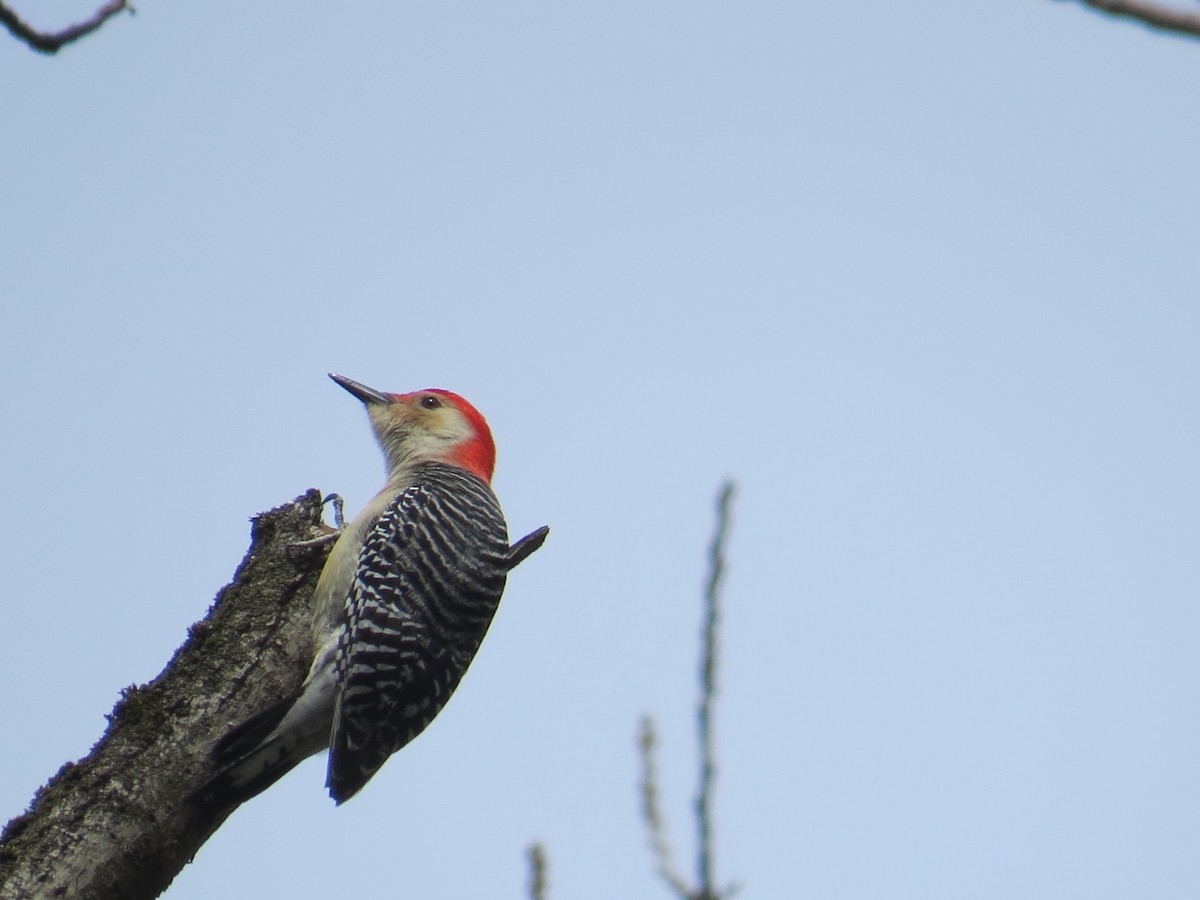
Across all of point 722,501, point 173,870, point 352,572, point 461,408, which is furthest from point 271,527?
point 722,501

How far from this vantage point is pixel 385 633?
21.2ft

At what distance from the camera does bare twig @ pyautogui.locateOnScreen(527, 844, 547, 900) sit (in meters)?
1.97

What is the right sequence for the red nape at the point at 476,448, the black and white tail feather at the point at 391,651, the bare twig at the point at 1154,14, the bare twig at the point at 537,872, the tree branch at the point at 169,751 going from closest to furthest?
the bare twig at the point at 1154,14 → the bare twig at the point at 537,872 → the tree branch at the point at 169,751 → the black and white tail feather at the point at 391,651 → the red nape at the point at 476,448

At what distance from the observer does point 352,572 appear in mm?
6699

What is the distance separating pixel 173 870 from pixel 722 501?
4.13 metres

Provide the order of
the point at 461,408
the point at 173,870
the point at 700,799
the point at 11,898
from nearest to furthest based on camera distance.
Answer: the point at 700,799 < the point at 11,898 < the point at 173,870 < the point at 461,408

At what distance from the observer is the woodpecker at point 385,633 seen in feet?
18.9

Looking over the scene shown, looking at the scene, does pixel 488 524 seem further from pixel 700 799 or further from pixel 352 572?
pixel 700 799

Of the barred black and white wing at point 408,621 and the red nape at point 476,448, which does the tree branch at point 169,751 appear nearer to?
the barred black and white wing at point 408,621

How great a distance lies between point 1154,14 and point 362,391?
7.91 m

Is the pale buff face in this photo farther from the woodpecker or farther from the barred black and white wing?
the barred black and white wing

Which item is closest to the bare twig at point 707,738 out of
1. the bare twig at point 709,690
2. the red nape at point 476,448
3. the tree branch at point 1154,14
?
the bare twig at point 709,690

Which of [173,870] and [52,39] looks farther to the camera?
[173,870]

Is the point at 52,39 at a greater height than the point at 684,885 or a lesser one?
greater
